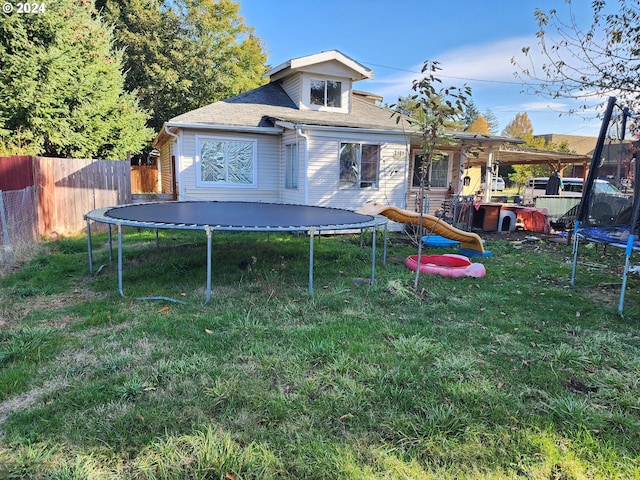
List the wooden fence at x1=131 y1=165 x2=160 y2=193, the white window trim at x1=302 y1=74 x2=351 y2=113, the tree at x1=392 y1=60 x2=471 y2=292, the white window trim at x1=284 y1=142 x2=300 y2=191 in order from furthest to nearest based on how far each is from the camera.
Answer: the wooden fence at x1=131 y1=165 x2=160 y2=193 < the white window trim at x1=302 y1=74 x2=351 y2=113 < the white window trim at x1=284 y1=142 x2=300 y2=191 < the tree at x1=392 y1=60 x2=471 y2=292

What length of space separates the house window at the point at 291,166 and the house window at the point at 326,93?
2.09 meters

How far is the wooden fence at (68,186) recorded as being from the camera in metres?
8.10

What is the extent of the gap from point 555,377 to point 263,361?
86.7 inches

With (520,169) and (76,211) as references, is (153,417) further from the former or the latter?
(520,169)

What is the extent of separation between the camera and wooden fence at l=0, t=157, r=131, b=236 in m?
8.10

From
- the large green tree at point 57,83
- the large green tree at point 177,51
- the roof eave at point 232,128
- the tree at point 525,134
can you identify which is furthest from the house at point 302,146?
the tree at point 525,134

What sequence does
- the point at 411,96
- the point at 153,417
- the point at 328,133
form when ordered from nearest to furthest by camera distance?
1. the point at 153,417
2. the point at 411,96
3. the point at 328,133

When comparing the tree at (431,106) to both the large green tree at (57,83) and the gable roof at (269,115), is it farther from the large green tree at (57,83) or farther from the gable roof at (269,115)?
the large green tree at (57,83)

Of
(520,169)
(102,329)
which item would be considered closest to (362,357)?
(102,329)

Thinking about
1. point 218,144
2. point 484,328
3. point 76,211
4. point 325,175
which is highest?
point 218,144

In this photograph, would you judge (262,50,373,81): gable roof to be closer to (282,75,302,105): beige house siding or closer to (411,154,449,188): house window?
(282,75,302,105): beige house siding

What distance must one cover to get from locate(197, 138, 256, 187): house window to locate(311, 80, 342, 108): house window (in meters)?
2.59

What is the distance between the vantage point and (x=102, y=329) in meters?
3.75

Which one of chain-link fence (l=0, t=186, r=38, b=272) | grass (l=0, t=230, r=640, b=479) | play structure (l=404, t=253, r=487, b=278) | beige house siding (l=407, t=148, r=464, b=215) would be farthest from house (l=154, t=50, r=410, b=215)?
grass (l=0, t=230, r=640, b=479)
